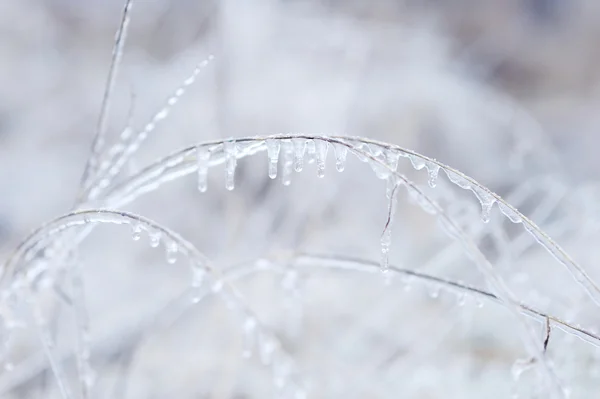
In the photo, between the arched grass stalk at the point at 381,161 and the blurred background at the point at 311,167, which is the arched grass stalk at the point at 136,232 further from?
the blurred background at the point at 311,167

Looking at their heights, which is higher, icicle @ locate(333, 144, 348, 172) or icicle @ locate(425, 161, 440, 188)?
icicle @ locate(425, 161, 440, 188)

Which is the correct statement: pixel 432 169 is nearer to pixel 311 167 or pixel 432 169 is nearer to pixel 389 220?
pixel 389 220

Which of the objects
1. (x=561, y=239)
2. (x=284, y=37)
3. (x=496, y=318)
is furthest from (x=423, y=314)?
(x=284, y=37)

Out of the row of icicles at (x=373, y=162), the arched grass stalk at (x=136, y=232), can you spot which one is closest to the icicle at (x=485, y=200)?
the row of icicles at (x=373, y=162)

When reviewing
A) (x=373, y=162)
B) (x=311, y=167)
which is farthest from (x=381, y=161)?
(x=311, y=167)

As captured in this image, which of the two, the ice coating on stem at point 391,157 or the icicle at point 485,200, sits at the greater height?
the icicle at point 485,200

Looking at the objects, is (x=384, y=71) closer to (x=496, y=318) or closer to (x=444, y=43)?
(x=444, y=43)

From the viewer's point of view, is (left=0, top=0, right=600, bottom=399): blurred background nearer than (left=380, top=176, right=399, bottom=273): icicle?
No

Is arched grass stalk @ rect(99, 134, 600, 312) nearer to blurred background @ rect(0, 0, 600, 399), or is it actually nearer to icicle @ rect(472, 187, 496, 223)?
icicle @ rect(472, 187, 496, 223)

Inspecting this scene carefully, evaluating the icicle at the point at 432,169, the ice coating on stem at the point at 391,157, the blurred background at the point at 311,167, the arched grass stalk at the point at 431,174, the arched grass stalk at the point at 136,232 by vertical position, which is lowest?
the arched grass stalk at the point at 136,232

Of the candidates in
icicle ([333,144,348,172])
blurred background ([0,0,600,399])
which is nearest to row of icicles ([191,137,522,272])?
icicle ([333,144,348,172])
